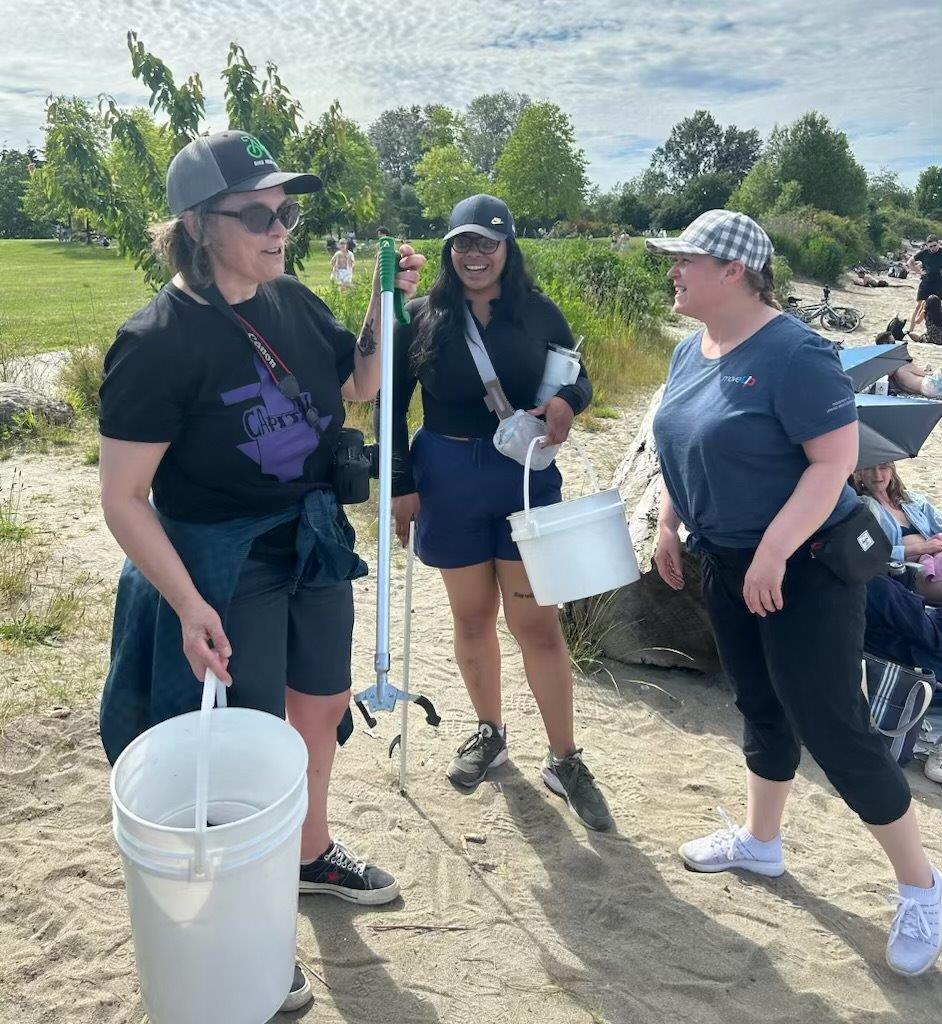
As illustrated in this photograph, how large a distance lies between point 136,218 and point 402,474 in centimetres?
519

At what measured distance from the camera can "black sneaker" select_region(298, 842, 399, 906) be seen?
269cm

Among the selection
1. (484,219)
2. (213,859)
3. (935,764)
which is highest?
(484,219)

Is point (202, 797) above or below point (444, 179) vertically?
below

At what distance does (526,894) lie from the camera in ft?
9.12

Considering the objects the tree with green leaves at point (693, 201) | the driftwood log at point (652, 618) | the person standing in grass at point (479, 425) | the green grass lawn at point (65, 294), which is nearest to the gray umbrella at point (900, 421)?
the driftwood log at point (652, 618)

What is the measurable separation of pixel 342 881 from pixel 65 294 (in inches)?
989

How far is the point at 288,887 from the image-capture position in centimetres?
180

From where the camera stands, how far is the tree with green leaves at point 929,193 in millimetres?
62312

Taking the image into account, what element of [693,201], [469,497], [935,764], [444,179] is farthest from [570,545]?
[693,201]

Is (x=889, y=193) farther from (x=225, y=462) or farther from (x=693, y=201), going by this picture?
(x=225, y=462)

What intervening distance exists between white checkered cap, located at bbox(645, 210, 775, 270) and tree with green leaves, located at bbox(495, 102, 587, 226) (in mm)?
45479

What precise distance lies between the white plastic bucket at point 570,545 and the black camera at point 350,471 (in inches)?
20.3

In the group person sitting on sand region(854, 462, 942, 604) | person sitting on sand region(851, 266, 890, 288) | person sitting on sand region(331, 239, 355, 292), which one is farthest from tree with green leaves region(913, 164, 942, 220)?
person sitting on sand region(854, 462, 942, 604)

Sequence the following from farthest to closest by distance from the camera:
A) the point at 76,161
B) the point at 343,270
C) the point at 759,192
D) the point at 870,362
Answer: the point at 759,192, the point at 343,270, the point at 76,161, the point at 870,362
